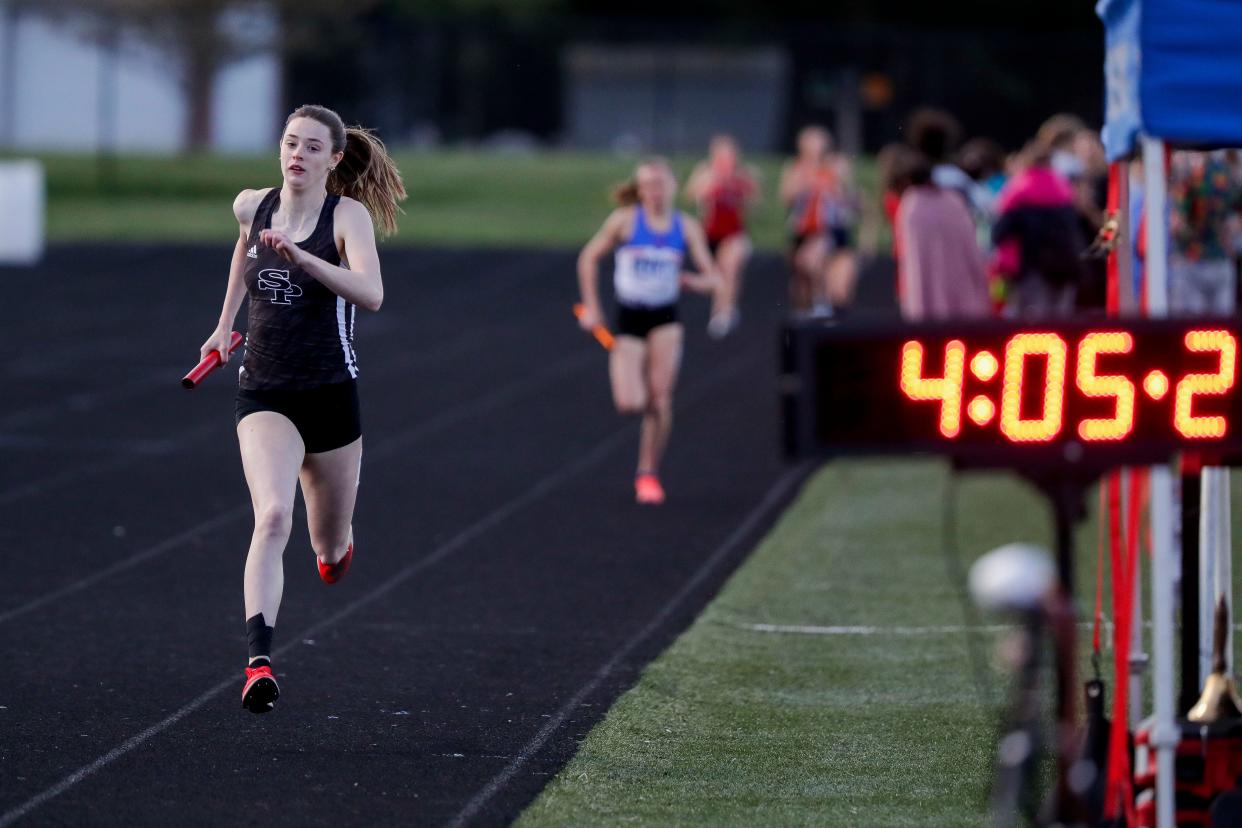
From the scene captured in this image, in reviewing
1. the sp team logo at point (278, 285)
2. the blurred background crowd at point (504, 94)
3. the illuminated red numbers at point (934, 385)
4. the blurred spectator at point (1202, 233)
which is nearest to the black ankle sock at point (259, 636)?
the sp team logo at point (278, 285)

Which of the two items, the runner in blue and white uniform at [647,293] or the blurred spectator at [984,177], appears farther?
the blurred spectator at [984,177]

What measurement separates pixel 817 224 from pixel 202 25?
25486 mm

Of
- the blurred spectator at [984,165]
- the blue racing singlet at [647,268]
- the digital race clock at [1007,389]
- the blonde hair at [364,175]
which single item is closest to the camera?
the digital race clock at [1007,389]

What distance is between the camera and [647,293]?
1266 cm

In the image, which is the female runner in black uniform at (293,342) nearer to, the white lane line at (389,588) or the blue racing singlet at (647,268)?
the white lane line at (389,588)

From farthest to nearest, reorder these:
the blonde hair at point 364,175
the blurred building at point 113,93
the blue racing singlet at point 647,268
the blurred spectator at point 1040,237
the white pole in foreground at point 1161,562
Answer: the blurred building at point 113,93 → the blurred spectator at point 1040,237 → the blue racing singlet at point 647,268 → the blonde hair at point 364,175 → the white pole in foreground at point 1161,562

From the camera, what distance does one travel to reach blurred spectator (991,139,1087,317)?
14.1 m

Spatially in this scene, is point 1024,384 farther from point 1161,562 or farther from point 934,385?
point 1161,562

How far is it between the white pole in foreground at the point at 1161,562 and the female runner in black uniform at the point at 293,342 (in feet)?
8.64

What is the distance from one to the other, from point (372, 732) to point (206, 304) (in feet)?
62.7

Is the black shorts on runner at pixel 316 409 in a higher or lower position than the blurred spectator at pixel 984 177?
lower

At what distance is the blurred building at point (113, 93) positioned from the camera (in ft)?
155

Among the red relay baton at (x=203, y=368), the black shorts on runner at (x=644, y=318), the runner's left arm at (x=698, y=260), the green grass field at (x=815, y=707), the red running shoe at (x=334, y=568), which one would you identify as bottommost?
the green grass field at (x=815, y=707)

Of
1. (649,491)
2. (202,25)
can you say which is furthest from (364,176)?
(202,25)
